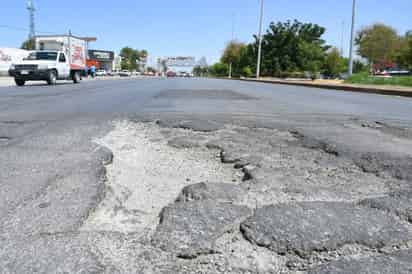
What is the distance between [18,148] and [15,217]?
1.95 m

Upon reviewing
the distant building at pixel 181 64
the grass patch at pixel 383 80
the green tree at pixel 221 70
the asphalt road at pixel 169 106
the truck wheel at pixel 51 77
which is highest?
the distant building at pixel 181 64

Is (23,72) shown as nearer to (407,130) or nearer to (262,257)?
(407,130)

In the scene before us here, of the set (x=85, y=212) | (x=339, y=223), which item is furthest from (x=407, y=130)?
(x=85, y=212)

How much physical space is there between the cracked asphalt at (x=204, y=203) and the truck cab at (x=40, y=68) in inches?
595

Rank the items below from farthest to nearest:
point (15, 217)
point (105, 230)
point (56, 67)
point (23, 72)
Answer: point (56, 67) < point (23, 72) < point (15, 217) < point (105, 230)

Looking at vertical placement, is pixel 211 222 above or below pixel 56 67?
below

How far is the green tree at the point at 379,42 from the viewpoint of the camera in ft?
172

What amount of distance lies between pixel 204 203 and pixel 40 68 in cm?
1829

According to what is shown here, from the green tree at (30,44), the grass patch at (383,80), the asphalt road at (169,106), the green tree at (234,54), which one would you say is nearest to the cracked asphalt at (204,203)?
the asphalt road at (169,106)

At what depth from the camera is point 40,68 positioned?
18.4m

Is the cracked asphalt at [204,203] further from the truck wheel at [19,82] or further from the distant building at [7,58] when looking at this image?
the distant building at [7,58]

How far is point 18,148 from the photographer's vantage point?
12.6 ft

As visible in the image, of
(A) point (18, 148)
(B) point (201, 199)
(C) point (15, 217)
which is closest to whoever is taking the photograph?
(C) point (15, 217)

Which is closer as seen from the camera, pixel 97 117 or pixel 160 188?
pixel 160 188
